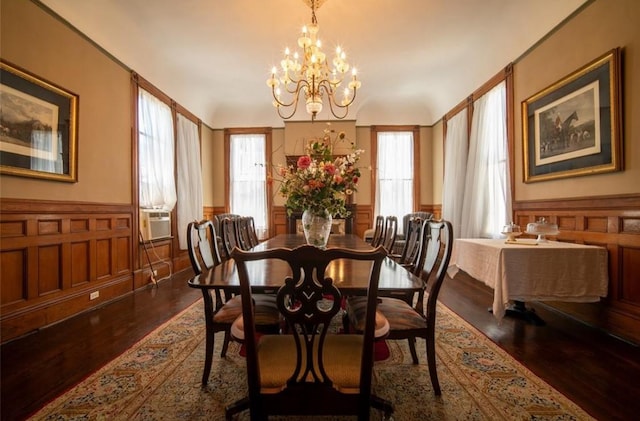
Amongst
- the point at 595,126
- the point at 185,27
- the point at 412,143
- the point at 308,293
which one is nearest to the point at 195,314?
the point at 308,293

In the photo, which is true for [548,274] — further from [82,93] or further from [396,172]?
[82,93]

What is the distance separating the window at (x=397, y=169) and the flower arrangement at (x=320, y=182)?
4.46 m

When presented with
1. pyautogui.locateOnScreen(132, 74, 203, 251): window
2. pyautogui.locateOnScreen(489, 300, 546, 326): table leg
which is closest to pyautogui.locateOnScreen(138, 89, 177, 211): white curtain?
pyautogui.locateOnScreen(132, 74, 203, 251): window

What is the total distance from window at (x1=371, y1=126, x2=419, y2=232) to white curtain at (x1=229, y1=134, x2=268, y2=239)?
8.42 feet

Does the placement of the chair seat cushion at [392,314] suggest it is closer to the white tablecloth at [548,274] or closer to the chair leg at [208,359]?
the chair leg at [208,359]

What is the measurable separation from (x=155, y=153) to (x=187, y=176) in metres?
0.91

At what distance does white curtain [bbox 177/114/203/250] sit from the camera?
491cm

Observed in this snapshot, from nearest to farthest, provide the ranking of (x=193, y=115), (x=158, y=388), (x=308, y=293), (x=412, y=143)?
(x=308, y=293) → (x=158, y=388) → (x=193, y=115) → (x=412, y=143)

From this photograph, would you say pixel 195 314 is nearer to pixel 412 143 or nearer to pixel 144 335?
pixel 144 335

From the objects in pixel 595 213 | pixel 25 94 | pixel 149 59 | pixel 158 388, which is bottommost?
pixel 158 388

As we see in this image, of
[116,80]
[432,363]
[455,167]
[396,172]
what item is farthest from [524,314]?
[116,80]

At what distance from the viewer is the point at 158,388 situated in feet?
5.38

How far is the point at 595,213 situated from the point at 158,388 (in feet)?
11.6

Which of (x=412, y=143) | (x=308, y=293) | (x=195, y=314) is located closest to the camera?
(x=308, y=293)
